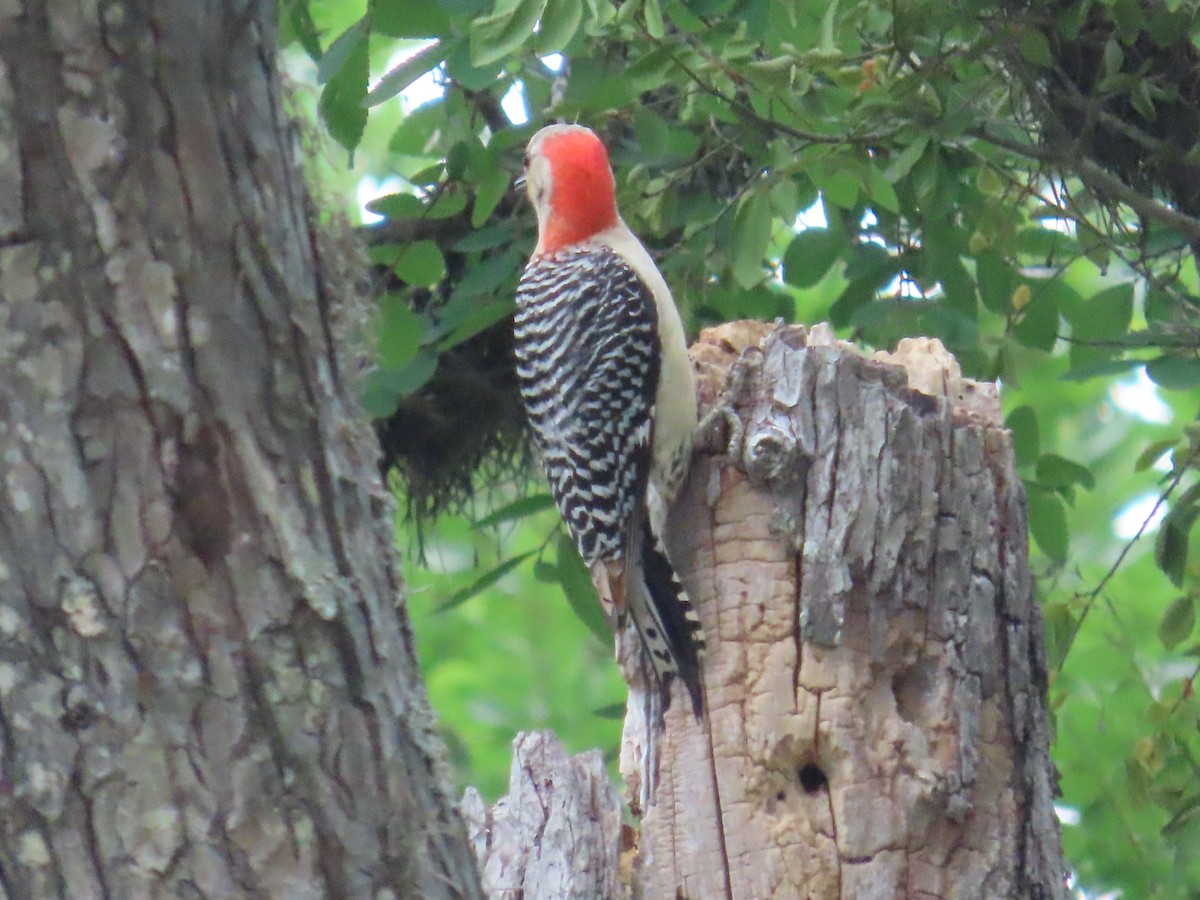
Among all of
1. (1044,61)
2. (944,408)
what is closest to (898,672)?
(944,408)

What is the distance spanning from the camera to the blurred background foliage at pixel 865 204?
3.45 metres

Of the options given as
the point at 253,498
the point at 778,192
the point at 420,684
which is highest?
the point at 778,192

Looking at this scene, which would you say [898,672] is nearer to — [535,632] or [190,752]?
[190,752]

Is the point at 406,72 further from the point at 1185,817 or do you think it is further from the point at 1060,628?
the point at 1185,817

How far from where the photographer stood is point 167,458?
64.1 inches

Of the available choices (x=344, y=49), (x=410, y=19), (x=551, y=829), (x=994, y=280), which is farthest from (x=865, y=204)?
(x=551, y=829)

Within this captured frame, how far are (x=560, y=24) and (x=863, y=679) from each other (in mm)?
1527

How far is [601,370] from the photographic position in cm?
429

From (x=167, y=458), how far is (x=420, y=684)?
1.43 feet

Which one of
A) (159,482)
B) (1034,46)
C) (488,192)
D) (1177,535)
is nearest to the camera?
(159,482)

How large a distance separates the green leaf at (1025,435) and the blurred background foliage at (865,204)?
0.08 ft

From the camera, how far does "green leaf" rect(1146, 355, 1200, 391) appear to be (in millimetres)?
3885

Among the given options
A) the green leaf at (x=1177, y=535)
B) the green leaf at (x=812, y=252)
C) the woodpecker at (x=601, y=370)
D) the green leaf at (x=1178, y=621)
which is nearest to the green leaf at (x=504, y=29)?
the woodpecker at (x=601, y=370)

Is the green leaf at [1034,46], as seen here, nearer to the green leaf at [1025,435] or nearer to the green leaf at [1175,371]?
the green leaf at [1175,371]
